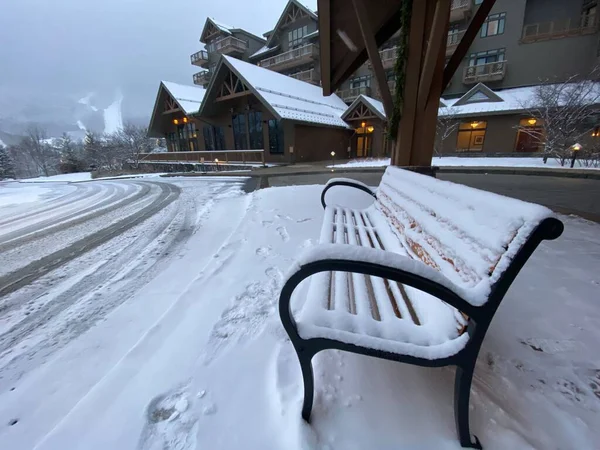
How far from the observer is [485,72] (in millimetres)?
19781

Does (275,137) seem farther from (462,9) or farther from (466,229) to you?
(466,229)

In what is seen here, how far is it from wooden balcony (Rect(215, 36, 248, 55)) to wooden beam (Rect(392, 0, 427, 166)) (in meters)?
34.4

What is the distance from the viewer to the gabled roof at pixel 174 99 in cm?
2166

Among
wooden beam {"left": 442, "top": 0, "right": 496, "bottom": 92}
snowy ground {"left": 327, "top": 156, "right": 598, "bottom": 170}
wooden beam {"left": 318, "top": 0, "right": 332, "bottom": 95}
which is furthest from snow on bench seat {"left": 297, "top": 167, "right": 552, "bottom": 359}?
snowy ground {"left": 327, "top": 156, "right": 598, "bottom": 170}

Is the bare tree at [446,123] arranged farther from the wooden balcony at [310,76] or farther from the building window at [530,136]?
the wooden balcony at [310,76]

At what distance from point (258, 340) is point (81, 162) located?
36602 mm

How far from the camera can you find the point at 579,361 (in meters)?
1.62

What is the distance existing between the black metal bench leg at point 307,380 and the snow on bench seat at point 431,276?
4.6 inches

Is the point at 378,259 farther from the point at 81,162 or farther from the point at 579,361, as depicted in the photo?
the point at 81,162

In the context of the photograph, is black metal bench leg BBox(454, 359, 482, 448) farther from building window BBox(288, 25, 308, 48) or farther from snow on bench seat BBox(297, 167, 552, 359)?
building window BBox(288, 25, 308, 48)

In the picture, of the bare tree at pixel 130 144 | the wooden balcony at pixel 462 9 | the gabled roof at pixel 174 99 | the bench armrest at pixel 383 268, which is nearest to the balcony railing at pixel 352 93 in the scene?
the wooden balcony at pixel 462 9

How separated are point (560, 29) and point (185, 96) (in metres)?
28.1

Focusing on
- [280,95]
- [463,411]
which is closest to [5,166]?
[280,95]

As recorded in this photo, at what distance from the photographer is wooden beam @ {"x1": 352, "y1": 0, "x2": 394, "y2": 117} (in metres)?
3.64
